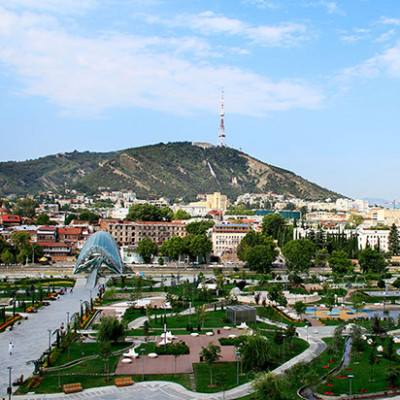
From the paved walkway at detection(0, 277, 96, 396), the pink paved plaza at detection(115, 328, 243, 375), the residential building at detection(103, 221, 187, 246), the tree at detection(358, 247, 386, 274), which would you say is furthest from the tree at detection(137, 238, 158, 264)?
the pink paved plaza at detection(115, 328, 243, 375)

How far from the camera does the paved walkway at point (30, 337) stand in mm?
28045

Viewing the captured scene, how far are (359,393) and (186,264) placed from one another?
6057 cm

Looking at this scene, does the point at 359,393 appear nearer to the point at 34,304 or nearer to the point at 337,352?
the point at 337,352

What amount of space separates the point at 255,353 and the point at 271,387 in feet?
20.3

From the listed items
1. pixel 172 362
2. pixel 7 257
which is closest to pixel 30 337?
pixel 172 362

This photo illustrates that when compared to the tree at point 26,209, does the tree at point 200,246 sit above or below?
below

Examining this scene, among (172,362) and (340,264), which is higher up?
(340,264)

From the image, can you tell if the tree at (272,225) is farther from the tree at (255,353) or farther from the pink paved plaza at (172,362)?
the tree at (255,353)

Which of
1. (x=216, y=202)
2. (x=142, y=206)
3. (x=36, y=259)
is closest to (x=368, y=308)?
(x=36, y=259)

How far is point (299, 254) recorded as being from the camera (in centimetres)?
7288

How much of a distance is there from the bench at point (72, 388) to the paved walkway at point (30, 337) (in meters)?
2.59

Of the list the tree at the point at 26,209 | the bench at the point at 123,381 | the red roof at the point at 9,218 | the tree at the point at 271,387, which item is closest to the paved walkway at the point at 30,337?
the bench at the point at 123,381

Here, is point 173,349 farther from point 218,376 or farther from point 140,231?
point 140,231

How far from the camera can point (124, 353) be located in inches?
1203
